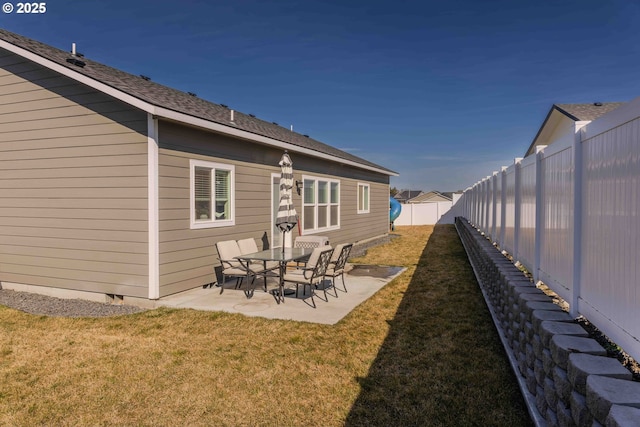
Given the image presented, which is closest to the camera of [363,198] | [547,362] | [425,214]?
[547,362]

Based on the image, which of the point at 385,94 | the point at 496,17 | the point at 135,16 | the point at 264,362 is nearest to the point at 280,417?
the point at 264,362

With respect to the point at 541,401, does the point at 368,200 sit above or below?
above

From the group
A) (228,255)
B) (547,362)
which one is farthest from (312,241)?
(547,362)

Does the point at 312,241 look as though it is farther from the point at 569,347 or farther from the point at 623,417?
the point at 623,417

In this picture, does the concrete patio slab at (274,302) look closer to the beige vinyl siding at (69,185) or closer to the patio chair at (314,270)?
the patio chair at (314,270)

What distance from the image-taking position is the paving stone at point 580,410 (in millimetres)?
1736

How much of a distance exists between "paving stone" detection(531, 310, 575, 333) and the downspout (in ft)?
18.0

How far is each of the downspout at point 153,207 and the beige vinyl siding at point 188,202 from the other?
0.09 m

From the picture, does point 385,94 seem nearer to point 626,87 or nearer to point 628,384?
point 626,87

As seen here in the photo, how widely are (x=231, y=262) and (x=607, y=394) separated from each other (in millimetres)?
6371

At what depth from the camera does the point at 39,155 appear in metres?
7.22

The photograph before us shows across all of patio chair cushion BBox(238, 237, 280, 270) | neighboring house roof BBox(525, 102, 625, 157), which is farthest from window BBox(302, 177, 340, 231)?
neighboring house roof BBox(525, 102, 625, 157)

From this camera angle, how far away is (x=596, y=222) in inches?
93.3

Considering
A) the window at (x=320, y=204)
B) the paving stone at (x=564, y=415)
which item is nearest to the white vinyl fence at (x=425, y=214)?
the window at (x=320, y=204)
